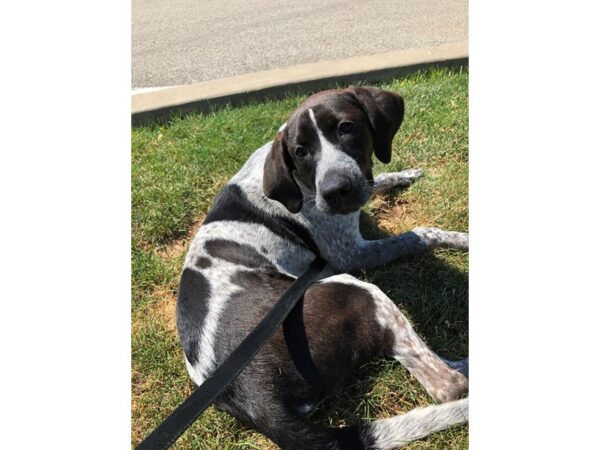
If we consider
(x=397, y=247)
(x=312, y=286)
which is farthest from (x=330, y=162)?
(x=397, y=247)

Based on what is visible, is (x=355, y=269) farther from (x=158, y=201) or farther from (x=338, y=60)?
(x=338, y=60)

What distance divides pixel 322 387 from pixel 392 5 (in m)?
6.09

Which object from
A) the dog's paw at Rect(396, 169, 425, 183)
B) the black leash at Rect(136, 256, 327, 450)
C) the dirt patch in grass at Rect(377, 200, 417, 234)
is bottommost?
the dirt patch in grass at Rect(377, 200, 417, 234)

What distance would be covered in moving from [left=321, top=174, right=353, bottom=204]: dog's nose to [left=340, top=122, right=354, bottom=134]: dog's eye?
0.26 metres

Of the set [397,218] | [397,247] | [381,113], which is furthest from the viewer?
[397,218]

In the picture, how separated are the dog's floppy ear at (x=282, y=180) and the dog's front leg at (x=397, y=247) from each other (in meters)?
0.53

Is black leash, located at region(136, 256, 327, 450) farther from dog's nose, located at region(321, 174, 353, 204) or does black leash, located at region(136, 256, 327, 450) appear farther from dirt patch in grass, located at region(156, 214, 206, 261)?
dirt patch in grass, located at region(156, 214, 206, 261)

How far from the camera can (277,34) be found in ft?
23.6

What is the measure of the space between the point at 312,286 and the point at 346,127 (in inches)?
33.8

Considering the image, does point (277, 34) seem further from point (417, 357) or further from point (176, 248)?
point (417, 357)

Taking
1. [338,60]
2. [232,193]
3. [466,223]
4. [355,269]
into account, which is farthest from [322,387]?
[338,60]

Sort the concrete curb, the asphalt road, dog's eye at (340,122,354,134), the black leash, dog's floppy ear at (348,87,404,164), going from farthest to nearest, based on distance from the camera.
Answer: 1. the asphalt road
2. the concrete curb
3. dog's floppy ear at (348,87,404,164)
4. dog's eye at (340,122,354,134)
5. the black leash

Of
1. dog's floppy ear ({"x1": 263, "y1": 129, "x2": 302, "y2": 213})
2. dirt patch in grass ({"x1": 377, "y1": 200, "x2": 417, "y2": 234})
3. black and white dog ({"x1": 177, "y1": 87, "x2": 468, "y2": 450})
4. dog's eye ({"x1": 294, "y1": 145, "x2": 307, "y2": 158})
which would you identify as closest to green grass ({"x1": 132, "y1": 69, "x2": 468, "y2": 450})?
dirt patch in grass ({"x1": 377, "y1": 200, "x2": 417, "y2": 234})

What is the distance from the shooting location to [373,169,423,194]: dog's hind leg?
4.07 m
